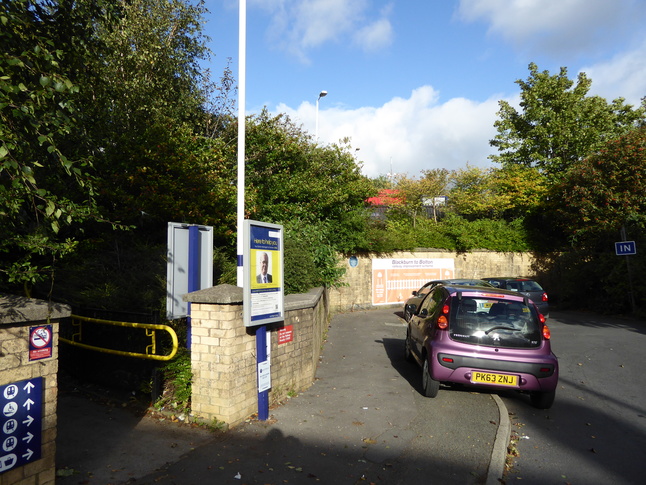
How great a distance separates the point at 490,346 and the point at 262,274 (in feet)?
11.2

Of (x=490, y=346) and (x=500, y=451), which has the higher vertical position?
(x=490, y=346)

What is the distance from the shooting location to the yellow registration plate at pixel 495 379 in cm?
644

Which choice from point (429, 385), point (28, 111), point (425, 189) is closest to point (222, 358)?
point (28, 111)

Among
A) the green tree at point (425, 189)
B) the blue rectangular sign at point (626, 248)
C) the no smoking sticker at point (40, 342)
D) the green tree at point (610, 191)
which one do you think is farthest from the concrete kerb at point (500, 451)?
the green tree at point (425, 189)

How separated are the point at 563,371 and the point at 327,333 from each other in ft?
21.0

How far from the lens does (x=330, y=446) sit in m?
5.02

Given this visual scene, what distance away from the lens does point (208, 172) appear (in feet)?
38.0

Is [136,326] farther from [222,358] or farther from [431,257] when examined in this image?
[431,257]

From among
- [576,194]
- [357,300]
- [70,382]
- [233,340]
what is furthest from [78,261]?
[576,194]

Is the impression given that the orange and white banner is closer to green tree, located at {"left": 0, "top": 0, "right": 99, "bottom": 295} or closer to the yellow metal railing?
the yellow metal railing

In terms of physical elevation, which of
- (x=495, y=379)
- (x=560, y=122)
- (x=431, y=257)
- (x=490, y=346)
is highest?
(x=560, y=122)

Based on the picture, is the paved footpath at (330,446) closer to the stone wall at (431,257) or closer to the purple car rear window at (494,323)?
the purple car rear window at (494,323)

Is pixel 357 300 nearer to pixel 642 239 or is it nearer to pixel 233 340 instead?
pixel 642 239

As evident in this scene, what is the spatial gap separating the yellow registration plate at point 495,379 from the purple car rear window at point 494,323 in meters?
0.41
